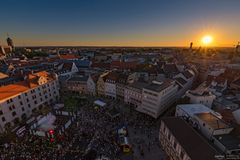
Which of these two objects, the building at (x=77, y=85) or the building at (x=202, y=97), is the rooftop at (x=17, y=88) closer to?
the building at (x=77, y=85)

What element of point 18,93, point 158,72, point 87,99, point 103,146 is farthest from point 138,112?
point 18,93

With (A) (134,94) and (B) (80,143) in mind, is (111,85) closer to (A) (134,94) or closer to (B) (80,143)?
(A) (134,94)

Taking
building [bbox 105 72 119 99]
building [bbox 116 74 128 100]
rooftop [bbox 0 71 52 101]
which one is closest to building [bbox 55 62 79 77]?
rooftop [bbox 0 71 52 101]

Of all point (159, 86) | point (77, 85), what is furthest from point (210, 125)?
point (77, 85)

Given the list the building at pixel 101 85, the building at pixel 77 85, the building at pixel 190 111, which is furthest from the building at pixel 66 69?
the building at pixel 190 111

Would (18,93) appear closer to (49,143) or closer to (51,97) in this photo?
(51,97)

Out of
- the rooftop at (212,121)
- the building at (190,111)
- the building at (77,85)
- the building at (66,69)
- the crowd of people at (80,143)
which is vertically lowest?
the crowd of people at (80,143)

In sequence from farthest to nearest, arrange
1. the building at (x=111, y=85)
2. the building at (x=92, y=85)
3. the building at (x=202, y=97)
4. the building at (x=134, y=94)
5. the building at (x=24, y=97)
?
the building at (x=92, y=85), the building at (x=111, y=85), the building at (x=134, y=94), the building at (x=202, y=97), the building at (x=24, y=97)
